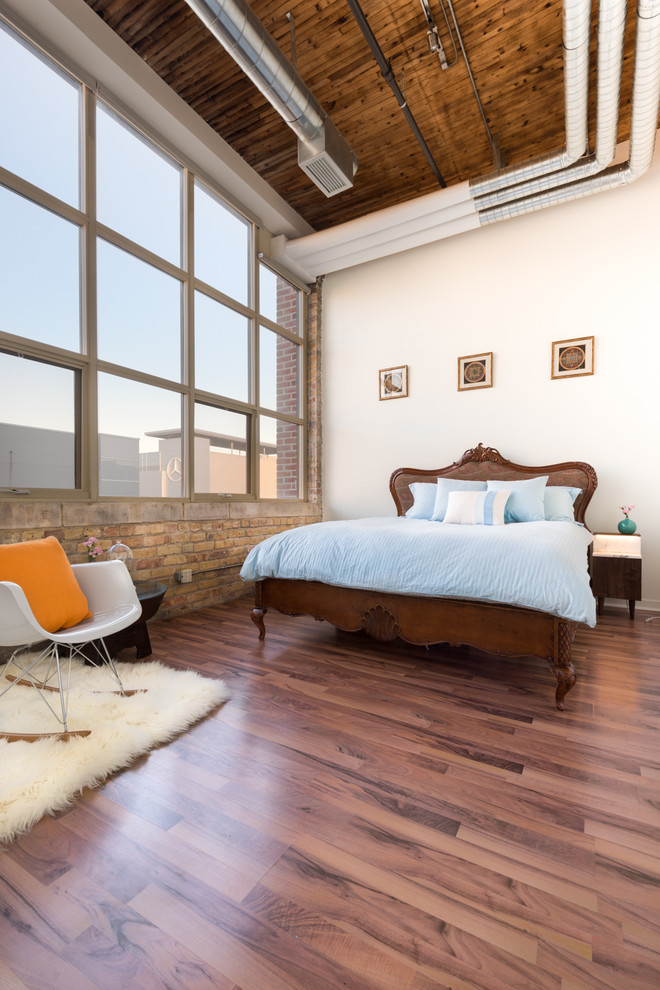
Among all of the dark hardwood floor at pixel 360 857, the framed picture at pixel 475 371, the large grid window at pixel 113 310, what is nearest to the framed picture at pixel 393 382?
the framed picture at pixel 475 371

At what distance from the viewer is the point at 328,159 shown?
327 cm

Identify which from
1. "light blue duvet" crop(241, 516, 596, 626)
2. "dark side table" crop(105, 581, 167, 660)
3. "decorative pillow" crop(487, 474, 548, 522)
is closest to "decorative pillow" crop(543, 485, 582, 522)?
"decorative pillow" crop(487, 474, 548, 522)

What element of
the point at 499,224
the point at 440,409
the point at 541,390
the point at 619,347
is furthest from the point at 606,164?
the point at 440,409

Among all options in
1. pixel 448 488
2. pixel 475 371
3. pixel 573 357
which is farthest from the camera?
pixel 475 371

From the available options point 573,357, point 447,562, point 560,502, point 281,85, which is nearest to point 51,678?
point 447,562

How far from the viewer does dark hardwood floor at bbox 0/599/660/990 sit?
912 mm

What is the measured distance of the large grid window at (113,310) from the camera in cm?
272

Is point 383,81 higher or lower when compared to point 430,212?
higher

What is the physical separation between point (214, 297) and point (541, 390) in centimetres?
303

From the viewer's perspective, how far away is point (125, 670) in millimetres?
2363

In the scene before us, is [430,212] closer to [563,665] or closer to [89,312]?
[89,312]

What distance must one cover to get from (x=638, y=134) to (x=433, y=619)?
11.7 ft

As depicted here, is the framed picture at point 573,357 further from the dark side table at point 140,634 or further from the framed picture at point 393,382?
the dark side table at point 140,634

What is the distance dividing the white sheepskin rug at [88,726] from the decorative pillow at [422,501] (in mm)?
2484
